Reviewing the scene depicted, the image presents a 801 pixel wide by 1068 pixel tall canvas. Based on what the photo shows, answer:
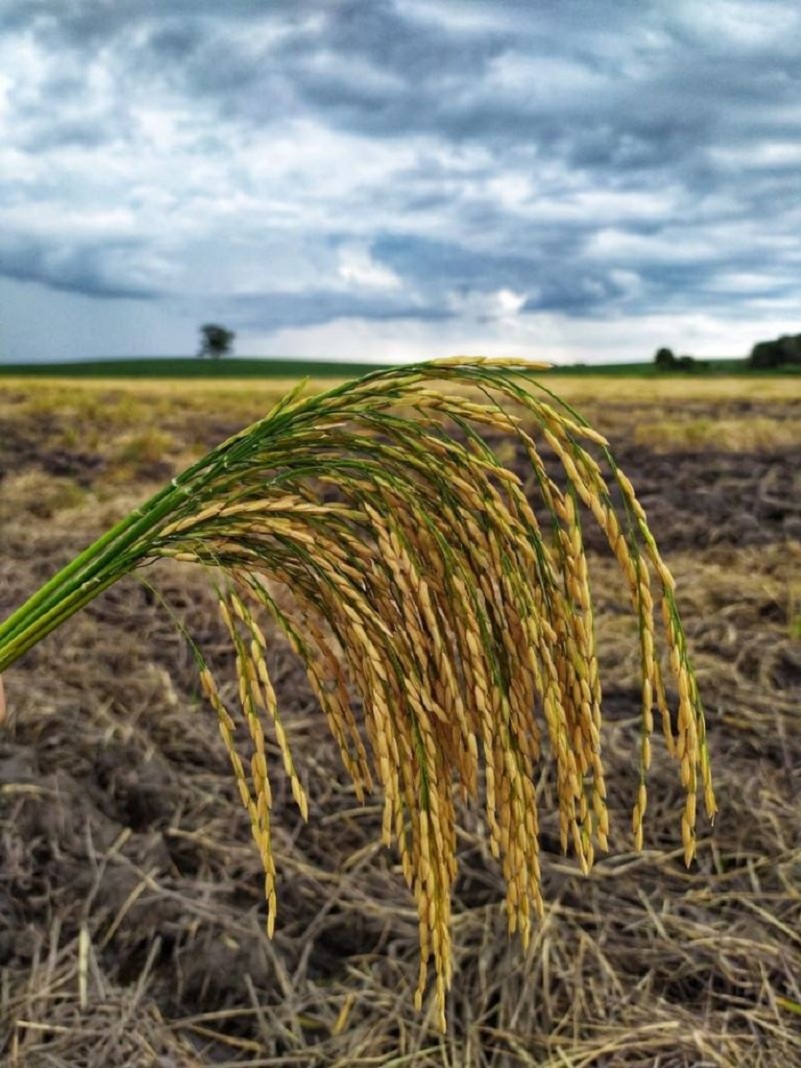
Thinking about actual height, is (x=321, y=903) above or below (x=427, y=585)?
below

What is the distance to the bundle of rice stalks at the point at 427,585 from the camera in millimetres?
1366

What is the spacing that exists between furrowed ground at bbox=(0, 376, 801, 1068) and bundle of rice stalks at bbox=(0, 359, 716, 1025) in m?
0.43

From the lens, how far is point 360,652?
1.52 m

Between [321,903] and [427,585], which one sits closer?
[427,585]

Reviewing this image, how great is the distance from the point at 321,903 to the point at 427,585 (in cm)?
212

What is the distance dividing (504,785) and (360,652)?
0.27 meters

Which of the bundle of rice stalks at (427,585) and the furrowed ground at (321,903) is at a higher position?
the bundle of rice stalks at (427,585)

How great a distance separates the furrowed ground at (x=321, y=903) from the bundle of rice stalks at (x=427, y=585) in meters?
0.43

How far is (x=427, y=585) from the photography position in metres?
1.47

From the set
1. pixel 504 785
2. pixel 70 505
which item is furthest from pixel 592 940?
pixel 70 505

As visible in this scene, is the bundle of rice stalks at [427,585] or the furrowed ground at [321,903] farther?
the furrowed ground at [321,903]

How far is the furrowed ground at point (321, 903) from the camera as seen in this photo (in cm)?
279

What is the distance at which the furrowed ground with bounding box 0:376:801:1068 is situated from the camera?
9.16 feet

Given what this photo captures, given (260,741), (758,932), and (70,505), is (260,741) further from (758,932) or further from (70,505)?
(70,505)
